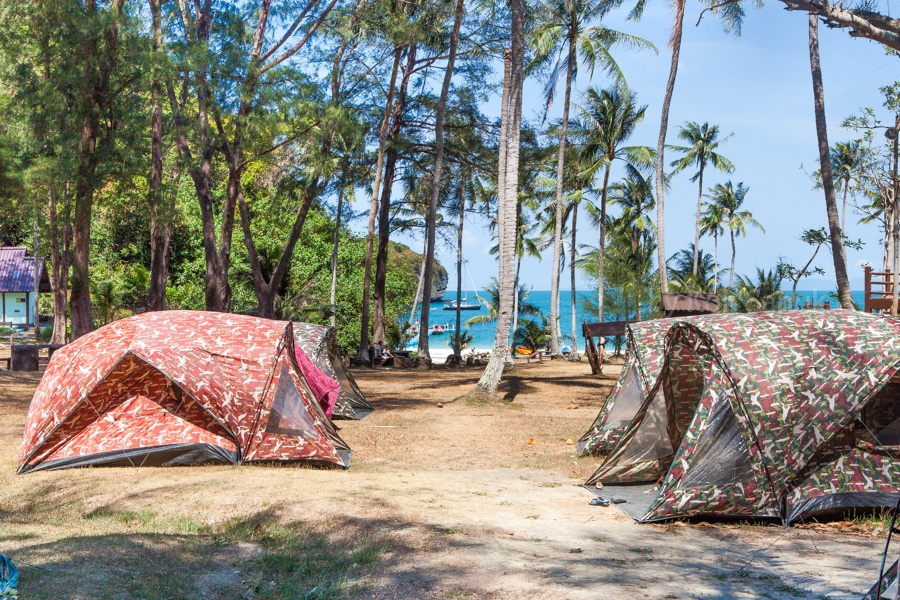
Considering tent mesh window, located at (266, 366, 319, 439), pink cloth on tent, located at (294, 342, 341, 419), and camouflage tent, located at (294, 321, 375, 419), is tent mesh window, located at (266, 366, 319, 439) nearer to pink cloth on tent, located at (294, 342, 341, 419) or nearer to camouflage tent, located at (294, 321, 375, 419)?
pink cloth on tent, located at (294, 342, 341, 419)

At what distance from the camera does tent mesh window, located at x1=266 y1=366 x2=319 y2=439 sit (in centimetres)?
962

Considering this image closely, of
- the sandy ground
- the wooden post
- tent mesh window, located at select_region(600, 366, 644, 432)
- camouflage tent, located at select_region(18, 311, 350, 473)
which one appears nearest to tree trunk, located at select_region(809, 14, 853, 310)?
the wooden post

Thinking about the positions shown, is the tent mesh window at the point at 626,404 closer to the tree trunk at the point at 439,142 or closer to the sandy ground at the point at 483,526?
the sandy ground at the point at 483,526

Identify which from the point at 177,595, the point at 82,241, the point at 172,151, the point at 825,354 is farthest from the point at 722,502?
the point at 172,151

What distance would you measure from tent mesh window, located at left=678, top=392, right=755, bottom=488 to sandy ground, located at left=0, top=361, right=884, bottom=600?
40 centimetres

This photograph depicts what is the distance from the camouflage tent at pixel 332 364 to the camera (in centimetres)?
1428

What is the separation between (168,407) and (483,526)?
14.5 feet

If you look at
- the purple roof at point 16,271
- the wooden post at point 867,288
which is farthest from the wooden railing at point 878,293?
the purple roof at point 16,271

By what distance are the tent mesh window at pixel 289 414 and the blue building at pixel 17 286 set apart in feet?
109

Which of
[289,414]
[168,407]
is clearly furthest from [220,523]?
[168,407]

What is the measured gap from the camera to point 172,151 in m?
27.9

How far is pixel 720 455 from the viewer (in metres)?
7.49

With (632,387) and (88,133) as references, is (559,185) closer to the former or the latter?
(88,133)

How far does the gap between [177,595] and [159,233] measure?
15934 mm
